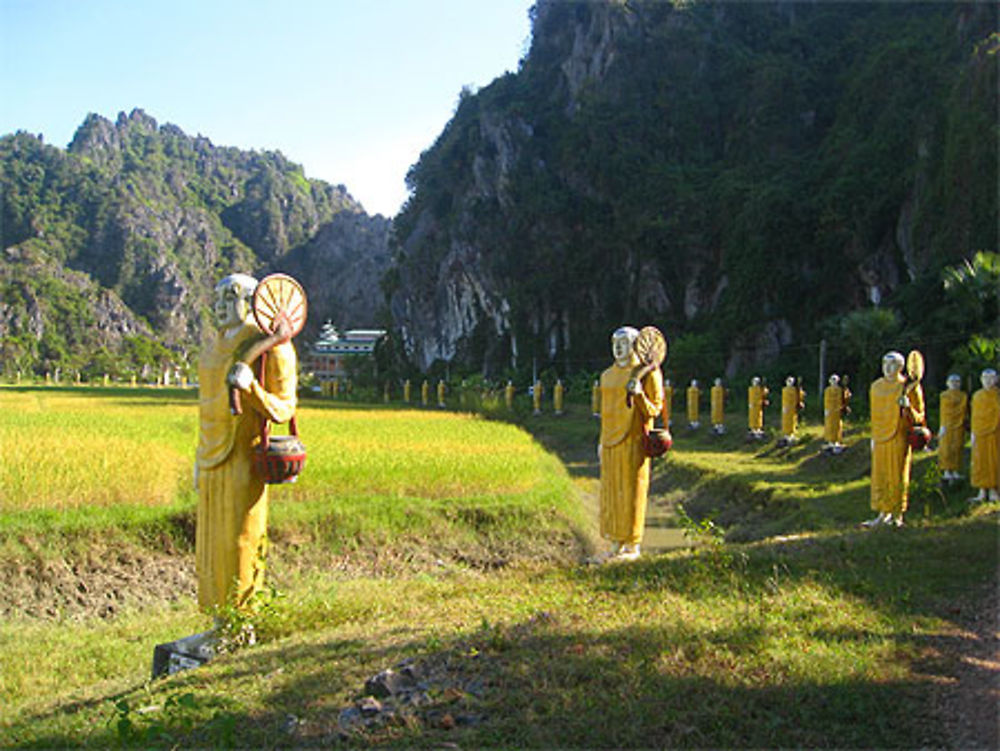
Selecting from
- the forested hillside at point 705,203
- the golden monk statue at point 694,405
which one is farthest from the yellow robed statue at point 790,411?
the golden monk statue at point 694,405

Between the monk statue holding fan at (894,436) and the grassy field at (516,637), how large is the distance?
0.62 m

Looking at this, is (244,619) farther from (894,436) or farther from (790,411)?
(790,411)

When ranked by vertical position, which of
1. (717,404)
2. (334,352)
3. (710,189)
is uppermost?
(710,189)

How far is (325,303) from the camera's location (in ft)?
356

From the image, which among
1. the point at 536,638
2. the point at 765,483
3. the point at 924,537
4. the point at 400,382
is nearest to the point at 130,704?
the point at 536,638

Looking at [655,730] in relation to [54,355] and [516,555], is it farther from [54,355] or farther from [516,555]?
[54,355]

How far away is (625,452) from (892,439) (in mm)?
3975

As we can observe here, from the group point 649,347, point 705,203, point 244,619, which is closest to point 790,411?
point 649,347

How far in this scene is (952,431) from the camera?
41.1ft

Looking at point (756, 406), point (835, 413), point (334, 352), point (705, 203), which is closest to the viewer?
point (835, 413)

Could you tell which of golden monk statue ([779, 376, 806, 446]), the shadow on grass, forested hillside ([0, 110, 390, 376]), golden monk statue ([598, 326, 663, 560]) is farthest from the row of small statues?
forested hillside ([0, 110, 390, 376])

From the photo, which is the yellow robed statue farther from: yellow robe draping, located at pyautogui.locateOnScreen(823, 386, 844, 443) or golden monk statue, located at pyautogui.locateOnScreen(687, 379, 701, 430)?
golden monk statue, located at pyautogui.locateOnScreen(687, 379, 701, 430)

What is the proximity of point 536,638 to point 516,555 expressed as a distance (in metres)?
5.51

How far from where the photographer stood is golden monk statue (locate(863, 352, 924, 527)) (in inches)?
399
